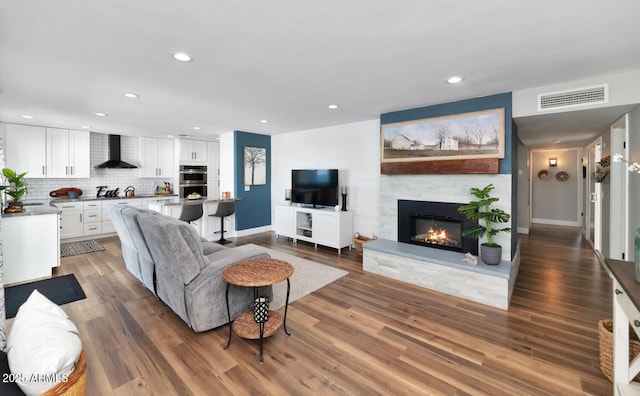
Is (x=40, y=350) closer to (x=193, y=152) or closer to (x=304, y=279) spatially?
(x=304, y=279)

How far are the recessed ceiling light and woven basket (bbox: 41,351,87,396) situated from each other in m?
2.21

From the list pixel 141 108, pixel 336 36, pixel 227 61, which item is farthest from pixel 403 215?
pixel 141 108

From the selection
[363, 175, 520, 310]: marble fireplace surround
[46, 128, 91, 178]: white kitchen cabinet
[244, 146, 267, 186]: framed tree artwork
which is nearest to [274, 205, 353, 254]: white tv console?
[363, 175, 520, 310]: marble fireplace surround

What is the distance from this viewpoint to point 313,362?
204 cm

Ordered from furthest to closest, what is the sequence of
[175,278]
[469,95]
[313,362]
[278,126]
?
Answer: [278,126], [469,95], [175,278], [313,362]

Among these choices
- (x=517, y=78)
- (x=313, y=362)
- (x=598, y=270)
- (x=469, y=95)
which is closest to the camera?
(x=313, y=362)

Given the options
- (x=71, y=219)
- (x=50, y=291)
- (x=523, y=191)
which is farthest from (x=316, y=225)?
(x=523, y=191)

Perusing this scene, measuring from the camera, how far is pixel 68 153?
5.77 meters

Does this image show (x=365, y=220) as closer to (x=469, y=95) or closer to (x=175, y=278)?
(x=469, y=95)

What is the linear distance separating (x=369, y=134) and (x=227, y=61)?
3.06m

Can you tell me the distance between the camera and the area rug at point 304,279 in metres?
3.13

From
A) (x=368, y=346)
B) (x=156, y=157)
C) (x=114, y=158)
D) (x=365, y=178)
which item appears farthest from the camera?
(x=156, y=157)

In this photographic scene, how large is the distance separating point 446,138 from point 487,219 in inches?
46.6

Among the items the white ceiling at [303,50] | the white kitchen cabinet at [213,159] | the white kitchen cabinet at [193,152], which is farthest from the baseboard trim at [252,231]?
the white ceiling at [303,50]
